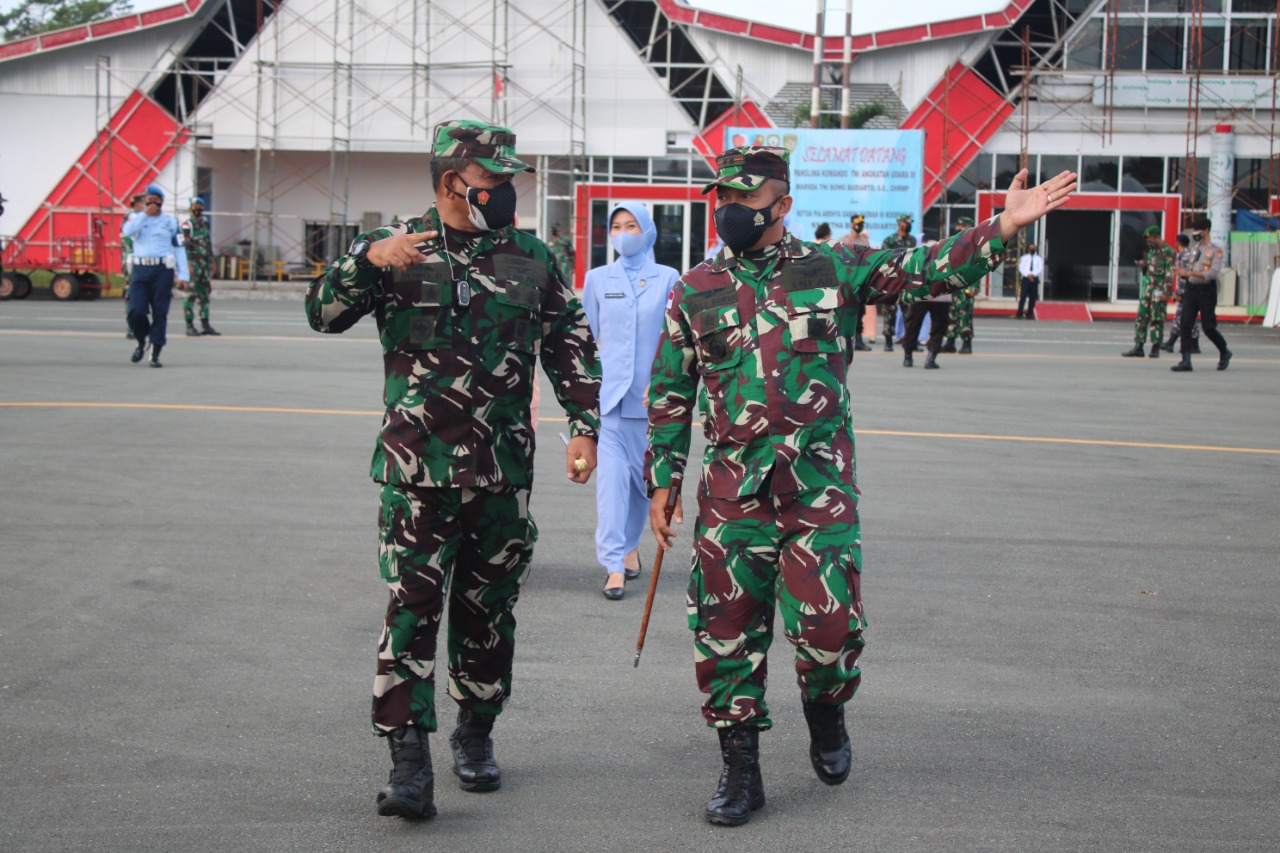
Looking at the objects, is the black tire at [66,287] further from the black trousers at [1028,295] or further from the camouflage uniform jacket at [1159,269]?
the camouflage uniform jacket at [1159,269]

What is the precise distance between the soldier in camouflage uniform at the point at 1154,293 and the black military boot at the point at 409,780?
62.5ft

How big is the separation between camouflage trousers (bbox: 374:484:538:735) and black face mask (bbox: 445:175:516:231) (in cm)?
81

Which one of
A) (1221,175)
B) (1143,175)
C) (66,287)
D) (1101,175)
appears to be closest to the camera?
(66,287)

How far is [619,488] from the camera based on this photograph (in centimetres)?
715

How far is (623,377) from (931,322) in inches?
523

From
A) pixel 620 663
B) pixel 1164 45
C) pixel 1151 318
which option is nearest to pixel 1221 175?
pixel 1164 45

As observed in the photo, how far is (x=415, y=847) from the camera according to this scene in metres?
4.05

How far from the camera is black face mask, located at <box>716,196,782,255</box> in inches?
179

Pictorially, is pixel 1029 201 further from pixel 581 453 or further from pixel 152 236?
pixel 152 236

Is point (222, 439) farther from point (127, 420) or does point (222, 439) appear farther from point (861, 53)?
point (861, 53)

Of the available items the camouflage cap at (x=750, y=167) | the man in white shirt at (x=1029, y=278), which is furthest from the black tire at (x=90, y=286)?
the camouflage cap at (x=750, y=167)

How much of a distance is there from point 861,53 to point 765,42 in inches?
104

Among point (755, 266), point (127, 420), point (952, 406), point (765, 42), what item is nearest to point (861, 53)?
point (765, 42)

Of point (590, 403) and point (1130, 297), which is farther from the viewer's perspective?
point (1130, 297)
